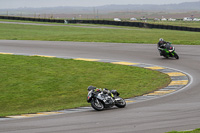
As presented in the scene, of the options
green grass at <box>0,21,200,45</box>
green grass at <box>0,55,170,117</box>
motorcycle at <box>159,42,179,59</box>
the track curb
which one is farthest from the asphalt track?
green grass at <box>0,21,200,45</box>

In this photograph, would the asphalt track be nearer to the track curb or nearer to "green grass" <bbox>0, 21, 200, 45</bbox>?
the track curb

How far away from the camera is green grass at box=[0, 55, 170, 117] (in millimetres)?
18312

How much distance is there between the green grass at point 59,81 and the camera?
60.1 feet

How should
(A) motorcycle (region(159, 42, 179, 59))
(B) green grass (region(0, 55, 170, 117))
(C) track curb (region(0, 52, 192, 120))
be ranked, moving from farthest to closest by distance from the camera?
(A) motorcycle (region(159, 42, 179, 59))
(B) green grass (region(0, 55, 170, 117))
(C) track curb (region(0, 52, 192, 120))

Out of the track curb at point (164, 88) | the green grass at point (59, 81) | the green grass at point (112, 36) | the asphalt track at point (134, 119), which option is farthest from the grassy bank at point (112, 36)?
the asphalt track at point (134, 119)

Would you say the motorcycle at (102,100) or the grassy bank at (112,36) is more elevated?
the motorcycle at (102,100)

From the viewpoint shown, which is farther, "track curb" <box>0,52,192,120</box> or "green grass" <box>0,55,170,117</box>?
"green grass" <box>0,55,170,117</box>

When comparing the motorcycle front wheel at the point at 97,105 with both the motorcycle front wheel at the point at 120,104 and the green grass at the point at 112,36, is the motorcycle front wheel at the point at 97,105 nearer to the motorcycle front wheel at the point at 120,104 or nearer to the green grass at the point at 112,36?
the motorcycle front wheel at the point at 120,104

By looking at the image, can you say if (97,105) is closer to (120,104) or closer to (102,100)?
(102,100)

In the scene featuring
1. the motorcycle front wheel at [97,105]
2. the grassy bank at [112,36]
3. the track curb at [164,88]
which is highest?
the motorcycle front wheel at [97,105]

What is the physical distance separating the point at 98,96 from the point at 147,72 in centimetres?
1030

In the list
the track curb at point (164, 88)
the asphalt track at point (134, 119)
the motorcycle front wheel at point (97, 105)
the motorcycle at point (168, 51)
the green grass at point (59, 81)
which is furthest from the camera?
the motorcycle at point (168, 51)

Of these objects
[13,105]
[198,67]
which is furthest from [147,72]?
[13,105]

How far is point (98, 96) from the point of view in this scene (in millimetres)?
15328
